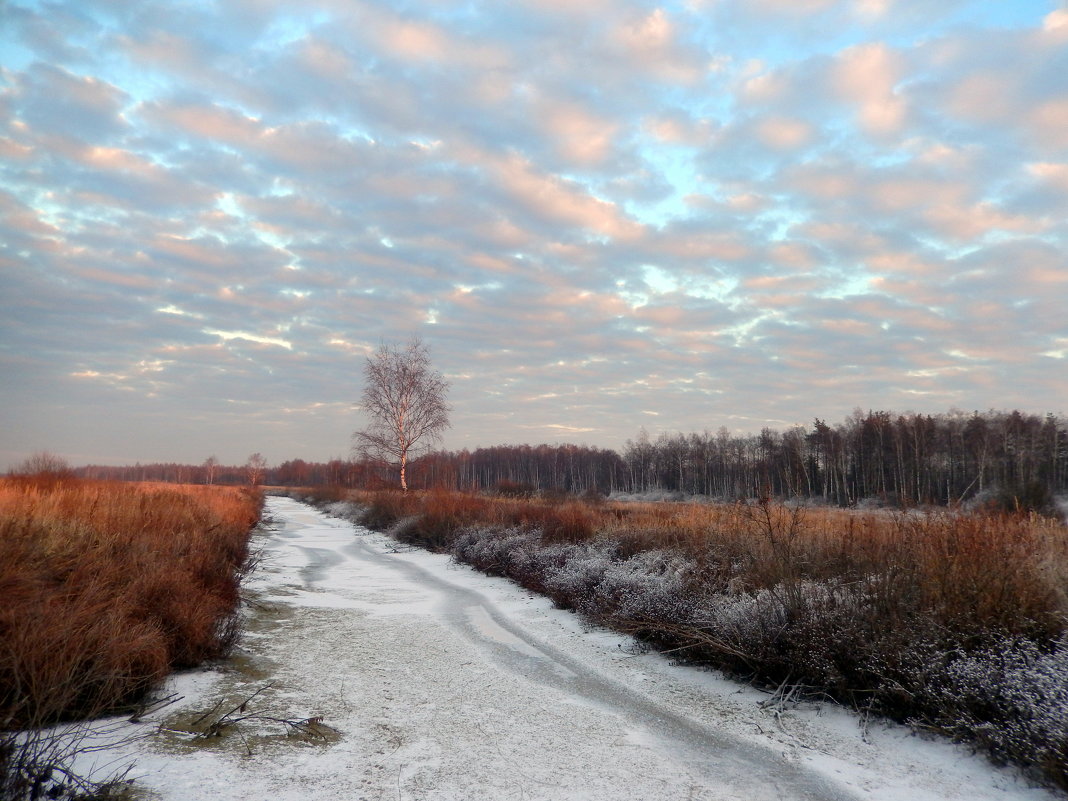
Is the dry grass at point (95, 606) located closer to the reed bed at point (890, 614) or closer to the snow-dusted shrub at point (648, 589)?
the snow-dusted shrub at point (648, 589)

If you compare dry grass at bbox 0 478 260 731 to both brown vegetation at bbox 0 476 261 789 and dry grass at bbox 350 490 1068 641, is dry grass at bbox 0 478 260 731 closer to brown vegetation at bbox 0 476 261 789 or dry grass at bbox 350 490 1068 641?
brown vegetation at bbox 0 476 261 789

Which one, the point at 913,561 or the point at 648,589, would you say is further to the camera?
the point at 648,589

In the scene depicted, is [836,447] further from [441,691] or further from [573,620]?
[441,691]

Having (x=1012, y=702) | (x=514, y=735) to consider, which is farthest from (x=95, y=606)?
(x=1012, y=702)

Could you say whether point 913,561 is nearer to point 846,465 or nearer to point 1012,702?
point 1012,702

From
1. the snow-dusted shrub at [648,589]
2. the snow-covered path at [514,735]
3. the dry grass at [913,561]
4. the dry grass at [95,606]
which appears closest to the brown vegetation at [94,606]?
the dry grass at [95,606]

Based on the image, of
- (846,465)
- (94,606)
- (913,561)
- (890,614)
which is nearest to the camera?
(94,606)

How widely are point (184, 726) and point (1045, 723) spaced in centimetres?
517

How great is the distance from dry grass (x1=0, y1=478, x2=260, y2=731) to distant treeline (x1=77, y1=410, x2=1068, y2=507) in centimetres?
656

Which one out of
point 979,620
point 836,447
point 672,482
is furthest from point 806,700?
point 672,482

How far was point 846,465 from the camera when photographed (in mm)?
51375

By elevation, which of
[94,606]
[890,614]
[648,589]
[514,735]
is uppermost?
[94,606]

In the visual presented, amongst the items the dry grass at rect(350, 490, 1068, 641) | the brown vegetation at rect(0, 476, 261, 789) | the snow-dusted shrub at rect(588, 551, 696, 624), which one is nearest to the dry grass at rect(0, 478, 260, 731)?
the brown vegetation at rect(0, 476, 261, 789)

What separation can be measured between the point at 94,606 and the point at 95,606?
5 cm
